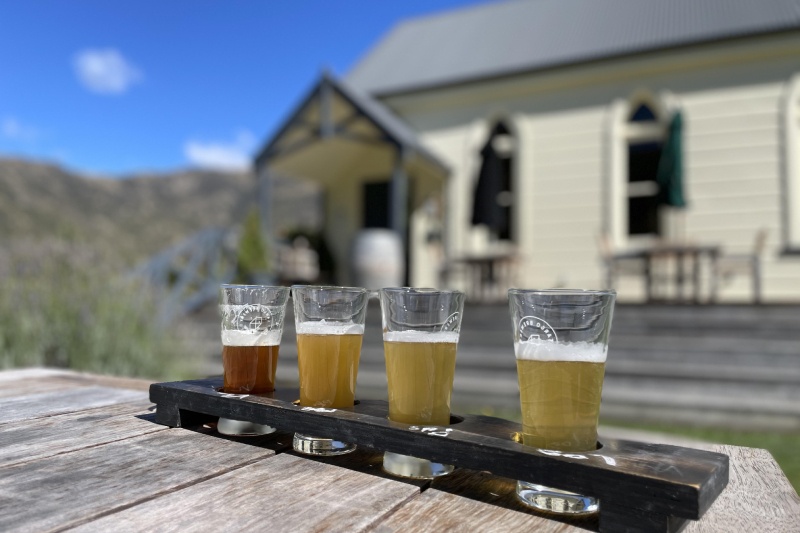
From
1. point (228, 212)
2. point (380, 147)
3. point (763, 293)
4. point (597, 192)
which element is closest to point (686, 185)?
point (597, 192)

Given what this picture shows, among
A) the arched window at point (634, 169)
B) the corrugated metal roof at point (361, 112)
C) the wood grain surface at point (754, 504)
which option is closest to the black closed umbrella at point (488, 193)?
the corrugated metal roof at point (361, 112)

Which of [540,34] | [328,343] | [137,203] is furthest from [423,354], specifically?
[137,203]

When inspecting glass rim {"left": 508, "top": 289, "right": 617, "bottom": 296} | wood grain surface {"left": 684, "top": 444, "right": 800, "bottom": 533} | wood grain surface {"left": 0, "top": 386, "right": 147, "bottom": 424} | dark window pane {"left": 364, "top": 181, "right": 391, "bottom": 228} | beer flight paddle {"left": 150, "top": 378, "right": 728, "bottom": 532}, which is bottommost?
A: wood grain surface {"left": 684, "top": 444, "right": 800, "bottom": 533}

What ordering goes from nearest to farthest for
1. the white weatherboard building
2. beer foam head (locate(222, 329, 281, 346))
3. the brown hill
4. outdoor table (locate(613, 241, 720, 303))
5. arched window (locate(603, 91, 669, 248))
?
beer foam head (locate(222, 329, 281, 346)) → outdoor table (locate(613, 241, 720, 303)) → the white weatherboard building → arched window (locate(603, 91, 669, 248)) → the brown hill

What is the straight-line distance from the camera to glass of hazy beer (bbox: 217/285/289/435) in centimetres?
126

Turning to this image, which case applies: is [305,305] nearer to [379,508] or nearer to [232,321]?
[232,321]

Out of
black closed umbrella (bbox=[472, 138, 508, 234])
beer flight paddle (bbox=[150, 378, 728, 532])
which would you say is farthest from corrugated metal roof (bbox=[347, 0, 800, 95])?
beer flight paddle (bbox=[150, 378, 728, 532])

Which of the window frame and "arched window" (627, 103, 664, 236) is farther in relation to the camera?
"arched window" (627, 103, 664, 236)

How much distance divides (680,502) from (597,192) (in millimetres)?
8606

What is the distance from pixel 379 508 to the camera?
31.9 inches

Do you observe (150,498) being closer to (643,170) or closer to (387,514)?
(387,514)

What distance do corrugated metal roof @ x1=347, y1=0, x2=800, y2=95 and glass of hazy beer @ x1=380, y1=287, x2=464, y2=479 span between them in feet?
28.7

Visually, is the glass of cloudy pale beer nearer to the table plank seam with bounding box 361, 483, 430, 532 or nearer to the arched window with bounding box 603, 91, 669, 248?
the table plank seam with bounding box 361, 483, 430, 532

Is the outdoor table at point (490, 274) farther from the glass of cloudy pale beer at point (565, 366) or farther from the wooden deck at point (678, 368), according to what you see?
the glass of cloudy pale beer at point (565, 366)
